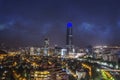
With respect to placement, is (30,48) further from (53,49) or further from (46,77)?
(46,77)

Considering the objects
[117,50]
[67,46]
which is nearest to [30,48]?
[67,46]

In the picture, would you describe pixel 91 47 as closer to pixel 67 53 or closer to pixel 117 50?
pixel 67 53

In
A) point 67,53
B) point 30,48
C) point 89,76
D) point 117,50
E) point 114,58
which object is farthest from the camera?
point 30,48

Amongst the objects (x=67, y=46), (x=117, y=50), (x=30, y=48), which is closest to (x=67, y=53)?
(x=67, y=46)

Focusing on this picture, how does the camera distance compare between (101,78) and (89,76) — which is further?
(89,76)

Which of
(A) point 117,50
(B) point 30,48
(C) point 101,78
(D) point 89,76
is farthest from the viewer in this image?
(B) point 30,48

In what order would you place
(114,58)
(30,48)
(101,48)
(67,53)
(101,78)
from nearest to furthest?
(101,78)
(114,58)
(101,48)
(67,53)
(30,48)

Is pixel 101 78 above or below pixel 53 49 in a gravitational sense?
below

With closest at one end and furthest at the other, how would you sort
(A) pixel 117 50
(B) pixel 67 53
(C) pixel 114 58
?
(C) pixel 114 58 → (A) pixel 117 50 → (B) pixel 67 53

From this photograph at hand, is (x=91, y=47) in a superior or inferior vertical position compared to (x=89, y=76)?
superior
